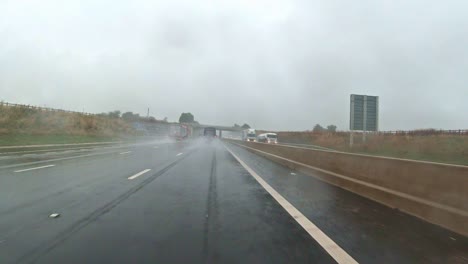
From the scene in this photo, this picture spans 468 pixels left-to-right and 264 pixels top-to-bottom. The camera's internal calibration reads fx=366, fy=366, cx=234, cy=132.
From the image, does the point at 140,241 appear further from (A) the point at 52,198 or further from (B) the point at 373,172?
(B) the point at 373,172

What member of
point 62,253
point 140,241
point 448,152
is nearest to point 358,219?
point 140,241

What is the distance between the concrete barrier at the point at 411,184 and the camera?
6.15 meters

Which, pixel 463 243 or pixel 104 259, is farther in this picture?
pixel 463 243

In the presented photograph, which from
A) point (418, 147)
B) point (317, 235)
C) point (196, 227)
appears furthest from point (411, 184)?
point (418, 147)

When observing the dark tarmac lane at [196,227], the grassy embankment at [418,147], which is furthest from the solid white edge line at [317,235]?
the grassy embankment at [418,147]

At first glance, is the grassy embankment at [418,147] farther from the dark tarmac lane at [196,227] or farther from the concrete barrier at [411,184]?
the dark tarmac lane at [196,227]

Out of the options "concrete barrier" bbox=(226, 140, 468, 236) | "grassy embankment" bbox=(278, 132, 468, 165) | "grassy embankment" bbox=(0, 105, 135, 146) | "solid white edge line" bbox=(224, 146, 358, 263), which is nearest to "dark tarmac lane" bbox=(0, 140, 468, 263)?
"solid white edge line" bbox=(224, 146, 358, 263)

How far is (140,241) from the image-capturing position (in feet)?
16.7

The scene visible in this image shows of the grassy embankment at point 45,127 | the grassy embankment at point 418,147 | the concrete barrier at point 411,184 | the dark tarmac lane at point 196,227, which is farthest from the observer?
the grassy embankment at point 45,127

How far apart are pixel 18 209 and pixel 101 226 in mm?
2166

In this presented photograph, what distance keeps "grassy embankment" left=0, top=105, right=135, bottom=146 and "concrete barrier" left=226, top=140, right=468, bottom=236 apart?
28.5 meters

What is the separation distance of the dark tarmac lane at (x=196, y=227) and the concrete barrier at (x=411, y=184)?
27 centimetres

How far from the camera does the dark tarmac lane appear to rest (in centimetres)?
464

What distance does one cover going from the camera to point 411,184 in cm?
754
